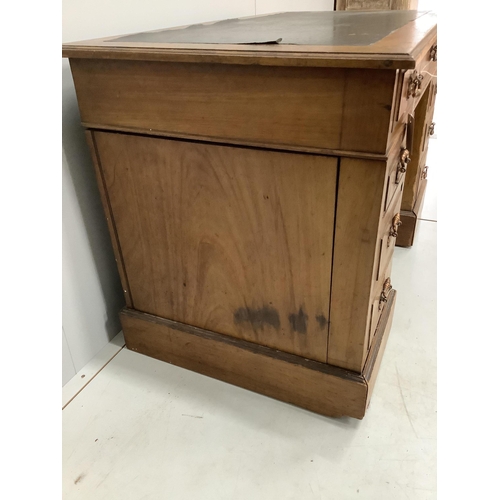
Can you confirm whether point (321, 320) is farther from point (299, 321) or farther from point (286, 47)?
point (286, 47)

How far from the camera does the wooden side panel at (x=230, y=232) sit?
811 mm

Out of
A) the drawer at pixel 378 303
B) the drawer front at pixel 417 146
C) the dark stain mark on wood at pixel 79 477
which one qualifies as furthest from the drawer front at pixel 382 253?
the dark stain mark on wood at pixel 79 477

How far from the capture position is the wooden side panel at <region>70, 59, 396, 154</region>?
0.68m

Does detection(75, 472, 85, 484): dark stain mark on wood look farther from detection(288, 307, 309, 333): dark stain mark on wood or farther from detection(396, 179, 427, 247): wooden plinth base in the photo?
detection(396, 179, 427, 247): wooden plinth base

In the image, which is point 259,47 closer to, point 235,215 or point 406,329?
point 235,215

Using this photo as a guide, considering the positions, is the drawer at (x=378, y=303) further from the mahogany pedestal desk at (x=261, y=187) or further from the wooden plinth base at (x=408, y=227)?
the wooden plinth base at (x=408, y=227)

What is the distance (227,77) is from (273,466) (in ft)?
2.52

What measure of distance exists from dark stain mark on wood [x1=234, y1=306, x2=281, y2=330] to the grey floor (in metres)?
0.20

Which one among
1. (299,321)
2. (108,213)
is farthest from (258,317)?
(108,213)

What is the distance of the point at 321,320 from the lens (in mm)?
918

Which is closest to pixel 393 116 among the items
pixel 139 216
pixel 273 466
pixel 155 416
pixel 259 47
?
pixel 259 47

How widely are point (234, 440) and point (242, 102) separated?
0.71 m

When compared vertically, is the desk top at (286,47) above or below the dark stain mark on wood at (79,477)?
above

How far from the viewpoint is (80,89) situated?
889 mm
